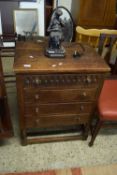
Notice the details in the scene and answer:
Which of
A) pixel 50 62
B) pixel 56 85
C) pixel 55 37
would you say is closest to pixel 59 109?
pixel 56 85

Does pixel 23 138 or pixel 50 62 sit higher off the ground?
pixel 50 62

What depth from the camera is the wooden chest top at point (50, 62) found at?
1.10m

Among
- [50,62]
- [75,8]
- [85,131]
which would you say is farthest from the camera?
[75,8]

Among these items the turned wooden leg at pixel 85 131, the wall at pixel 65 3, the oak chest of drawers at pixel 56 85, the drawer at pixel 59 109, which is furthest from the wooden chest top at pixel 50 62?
the wall at pixel 65 3

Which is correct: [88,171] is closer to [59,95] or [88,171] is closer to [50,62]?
[59,95]

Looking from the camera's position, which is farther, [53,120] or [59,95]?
[53,120]

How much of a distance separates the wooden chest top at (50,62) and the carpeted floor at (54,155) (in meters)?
0.81

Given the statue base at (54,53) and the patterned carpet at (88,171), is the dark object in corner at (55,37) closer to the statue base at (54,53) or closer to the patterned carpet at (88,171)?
the statue base at (54,53)

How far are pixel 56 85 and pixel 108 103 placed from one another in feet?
1.61

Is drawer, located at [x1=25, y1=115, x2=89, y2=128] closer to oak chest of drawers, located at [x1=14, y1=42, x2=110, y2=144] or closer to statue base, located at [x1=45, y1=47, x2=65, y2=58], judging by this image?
oak chest of drawers, located at [x1=14, y1=42, x2=110, y2=144]

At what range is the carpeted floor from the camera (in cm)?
146

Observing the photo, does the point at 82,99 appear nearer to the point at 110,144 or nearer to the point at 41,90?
the point at 41,90

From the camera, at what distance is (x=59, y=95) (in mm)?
1265

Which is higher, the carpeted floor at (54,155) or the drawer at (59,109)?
the drawer at (59,109)
